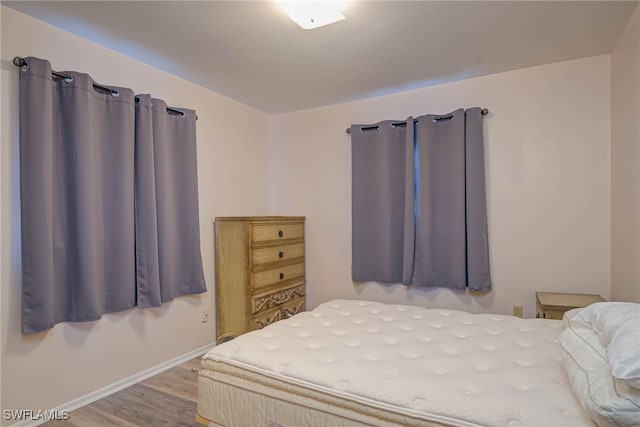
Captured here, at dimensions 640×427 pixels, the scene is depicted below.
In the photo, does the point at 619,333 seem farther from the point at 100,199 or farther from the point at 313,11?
the point at 100,199

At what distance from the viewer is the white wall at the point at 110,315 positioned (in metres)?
1.77

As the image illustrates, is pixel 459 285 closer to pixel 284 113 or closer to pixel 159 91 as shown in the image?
pixel 284 113

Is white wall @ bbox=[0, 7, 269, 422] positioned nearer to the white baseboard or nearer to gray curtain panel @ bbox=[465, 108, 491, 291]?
the white baseboard

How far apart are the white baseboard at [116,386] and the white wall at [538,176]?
1.73m

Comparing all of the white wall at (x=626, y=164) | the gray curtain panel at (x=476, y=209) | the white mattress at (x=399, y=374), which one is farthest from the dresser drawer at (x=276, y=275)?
the white wall at (x=626, y=164)

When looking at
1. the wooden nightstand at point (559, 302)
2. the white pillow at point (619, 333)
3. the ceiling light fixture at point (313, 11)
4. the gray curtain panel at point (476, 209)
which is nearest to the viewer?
the white pillow at point (619, 333)

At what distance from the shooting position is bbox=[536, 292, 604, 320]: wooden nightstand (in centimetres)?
223

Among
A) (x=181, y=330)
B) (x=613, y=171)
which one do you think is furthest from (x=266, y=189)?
(x=613, y=171)

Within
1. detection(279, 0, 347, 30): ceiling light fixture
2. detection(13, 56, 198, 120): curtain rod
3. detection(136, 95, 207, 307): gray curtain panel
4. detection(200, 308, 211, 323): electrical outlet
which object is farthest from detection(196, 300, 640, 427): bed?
detection(13, 56, 198, 120): curtain rod

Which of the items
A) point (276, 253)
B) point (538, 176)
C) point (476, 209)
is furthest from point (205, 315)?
point (538, 176)

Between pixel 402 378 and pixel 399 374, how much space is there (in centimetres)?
4

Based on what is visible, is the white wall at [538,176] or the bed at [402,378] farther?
the white wall at [538,176]

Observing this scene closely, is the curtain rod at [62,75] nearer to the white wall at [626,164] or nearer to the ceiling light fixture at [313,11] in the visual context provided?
the ceiling light fixture at [313,11]

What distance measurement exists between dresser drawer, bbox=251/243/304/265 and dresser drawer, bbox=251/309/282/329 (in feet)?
1.49
